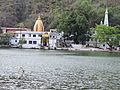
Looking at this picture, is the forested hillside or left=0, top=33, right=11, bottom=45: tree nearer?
left=0, top=33, right=11, bottom=45: tree

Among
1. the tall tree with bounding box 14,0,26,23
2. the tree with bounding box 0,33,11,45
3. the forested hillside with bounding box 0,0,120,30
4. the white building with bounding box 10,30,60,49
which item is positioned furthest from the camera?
the tall tree with bounding box 14,0,26,23

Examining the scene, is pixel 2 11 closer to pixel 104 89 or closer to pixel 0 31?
pixel 0 31

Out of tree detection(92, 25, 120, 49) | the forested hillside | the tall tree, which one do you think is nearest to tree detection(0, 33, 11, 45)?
tree detection(92, 25, 120, 49)

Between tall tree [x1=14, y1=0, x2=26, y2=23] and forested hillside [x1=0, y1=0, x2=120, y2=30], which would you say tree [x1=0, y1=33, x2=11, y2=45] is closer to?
forested hillside [x1=0, y1=0, x2=120, y2=30]

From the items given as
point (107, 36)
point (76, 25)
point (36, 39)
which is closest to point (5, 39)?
point (36, 39)

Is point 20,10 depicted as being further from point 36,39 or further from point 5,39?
point 5,39

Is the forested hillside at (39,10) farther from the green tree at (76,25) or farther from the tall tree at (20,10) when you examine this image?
the green tree at (76,25)

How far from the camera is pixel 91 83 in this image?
28.5 m

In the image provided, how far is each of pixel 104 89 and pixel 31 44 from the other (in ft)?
277

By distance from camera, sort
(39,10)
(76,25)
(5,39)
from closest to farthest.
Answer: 1. (76,25)
2. (5,39)
3. (39,10)

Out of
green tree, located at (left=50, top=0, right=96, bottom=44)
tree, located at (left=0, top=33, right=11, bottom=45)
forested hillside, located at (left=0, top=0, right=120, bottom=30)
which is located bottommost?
tree, located at (left=0, top=33, right=11, bottom=45)

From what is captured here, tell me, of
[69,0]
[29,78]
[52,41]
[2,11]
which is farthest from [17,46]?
[29,78]

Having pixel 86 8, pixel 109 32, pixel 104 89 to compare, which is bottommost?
pixel 104 89

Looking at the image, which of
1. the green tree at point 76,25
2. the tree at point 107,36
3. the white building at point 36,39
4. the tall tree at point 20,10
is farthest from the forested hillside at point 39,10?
the tree at point 107,36
